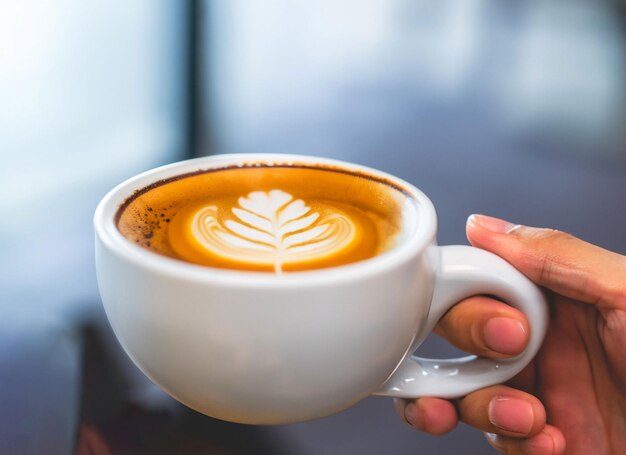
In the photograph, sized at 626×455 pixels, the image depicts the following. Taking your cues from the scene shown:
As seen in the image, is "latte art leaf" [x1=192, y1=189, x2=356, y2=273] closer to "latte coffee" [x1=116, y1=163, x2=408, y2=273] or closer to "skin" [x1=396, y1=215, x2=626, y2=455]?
"latte coffee" [x1=116, y1=163, x2=408, y2=273]

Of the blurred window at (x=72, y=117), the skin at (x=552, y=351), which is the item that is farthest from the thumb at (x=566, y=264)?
the blurred window at (x=72, y=117)

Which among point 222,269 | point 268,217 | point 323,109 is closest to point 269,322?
point 222,269

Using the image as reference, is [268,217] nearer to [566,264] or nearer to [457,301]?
[457,301]

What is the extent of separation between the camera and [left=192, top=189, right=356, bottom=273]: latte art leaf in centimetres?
48

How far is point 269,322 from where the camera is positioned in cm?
38

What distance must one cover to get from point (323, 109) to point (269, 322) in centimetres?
217

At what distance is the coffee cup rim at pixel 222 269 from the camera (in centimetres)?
38

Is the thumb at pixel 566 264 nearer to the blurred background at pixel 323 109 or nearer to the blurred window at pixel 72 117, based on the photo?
the blurred background at pixel 323 109

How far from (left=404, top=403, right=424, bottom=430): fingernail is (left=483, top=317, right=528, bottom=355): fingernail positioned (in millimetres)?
165

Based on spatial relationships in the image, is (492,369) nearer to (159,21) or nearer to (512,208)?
(512,208)

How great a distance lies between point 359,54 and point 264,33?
1.20 feet

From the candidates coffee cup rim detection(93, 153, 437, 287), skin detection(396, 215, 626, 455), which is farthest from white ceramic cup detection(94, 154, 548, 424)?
skin detection(396, 215, 626, 455)

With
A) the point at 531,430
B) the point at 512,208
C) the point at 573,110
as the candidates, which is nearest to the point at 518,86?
the point at 573,110

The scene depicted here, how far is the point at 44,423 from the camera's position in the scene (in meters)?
0.68
